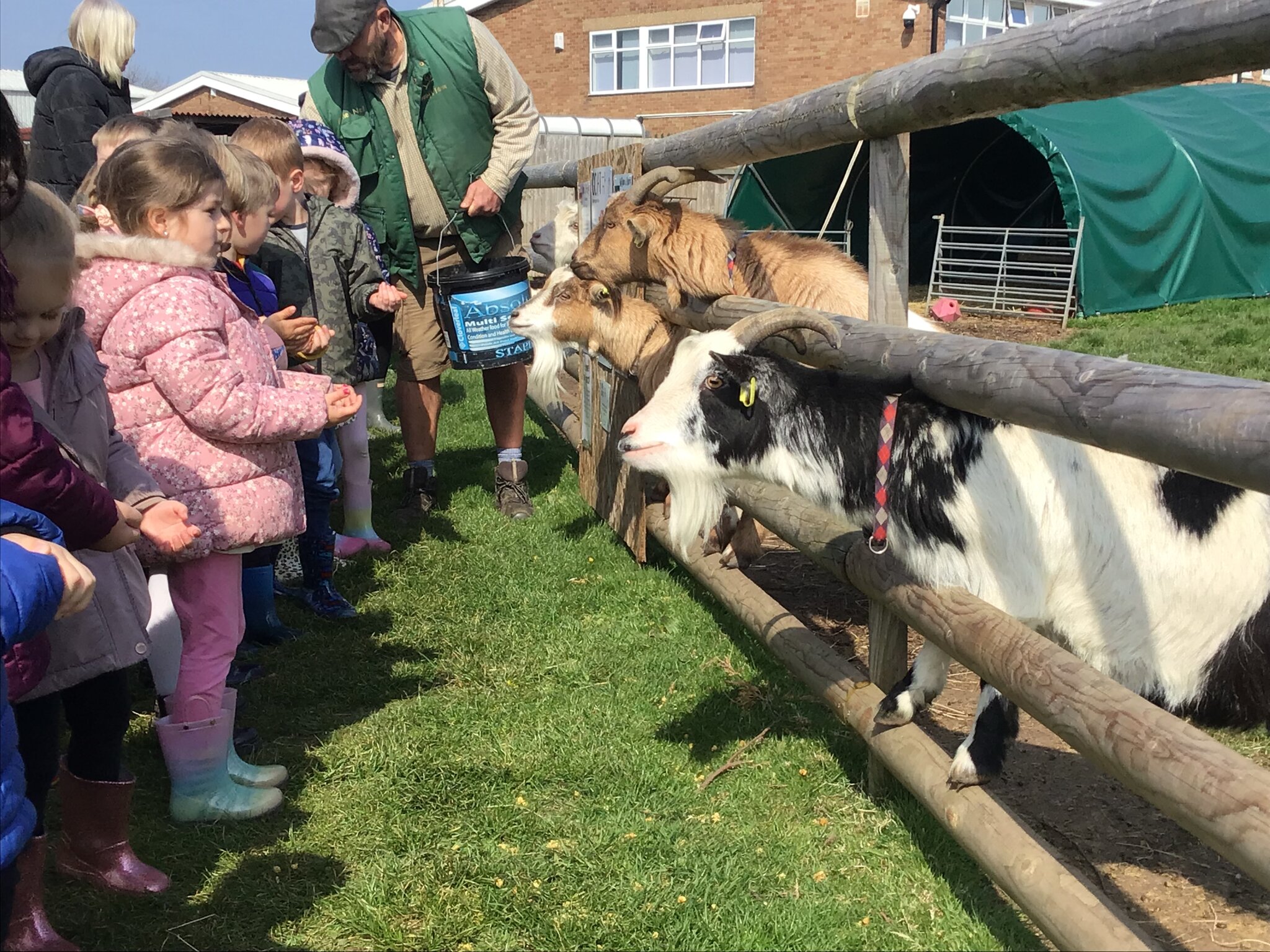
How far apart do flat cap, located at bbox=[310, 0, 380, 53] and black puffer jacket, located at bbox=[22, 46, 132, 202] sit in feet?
3.60

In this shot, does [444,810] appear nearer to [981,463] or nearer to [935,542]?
[935,542]

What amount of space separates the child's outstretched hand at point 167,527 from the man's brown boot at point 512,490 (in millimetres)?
3579

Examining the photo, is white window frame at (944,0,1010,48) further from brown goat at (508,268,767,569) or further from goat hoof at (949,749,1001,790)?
goat hoof at (949,749,1001,790)

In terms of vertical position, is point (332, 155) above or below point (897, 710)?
above

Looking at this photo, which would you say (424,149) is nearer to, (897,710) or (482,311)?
(482,311)

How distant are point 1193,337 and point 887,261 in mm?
9288

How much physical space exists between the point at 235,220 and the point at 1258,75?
31.4m

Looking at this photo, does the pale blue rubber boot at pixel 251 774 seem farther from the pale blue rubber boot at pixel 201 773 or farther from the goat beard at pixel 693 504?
the goat beard at pixel 693 504

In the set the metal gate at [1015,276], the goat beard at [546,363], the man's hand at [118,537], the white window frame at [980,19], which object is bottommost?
the metal gate at [1015,276]

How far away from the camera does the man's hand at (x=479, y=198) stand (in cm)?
580

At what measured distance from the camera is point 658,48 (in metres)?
30.1

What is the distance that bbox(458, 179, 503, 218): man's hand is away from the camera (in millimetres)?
5797

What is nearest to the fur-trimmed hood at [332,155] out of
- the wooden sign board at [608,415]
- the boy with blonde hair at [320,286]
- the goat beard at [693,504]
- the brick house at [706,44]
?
the boy with blonde hair at [320,286]

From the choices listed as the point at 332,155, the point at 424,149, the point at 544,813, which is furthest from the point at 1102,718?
the point at 424,149
